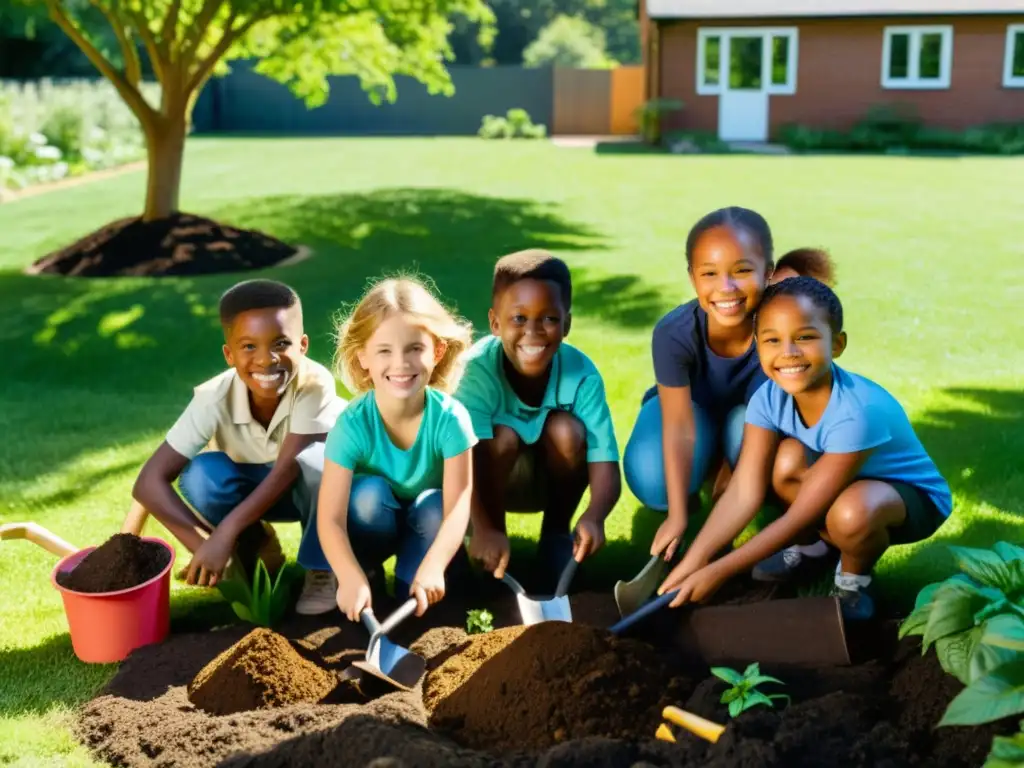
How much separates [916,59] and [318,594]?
74.8ft

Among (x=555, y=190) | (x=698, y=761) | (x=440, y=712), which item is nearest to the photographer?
(x=698, y=761)

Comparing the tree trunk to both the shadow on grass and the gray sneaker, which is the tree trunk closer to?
the shadow on grass

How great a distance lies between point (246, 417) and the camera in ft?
10.5

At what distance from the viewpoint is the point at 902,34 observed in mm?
22672

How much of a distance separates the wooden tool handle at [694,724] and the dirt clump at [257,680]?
0.89 meters

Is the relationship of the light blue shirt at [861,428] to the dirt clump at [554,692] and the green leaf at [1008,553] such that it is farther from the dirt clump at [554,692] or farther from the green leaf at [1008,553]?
the dirt clump at [554,692]

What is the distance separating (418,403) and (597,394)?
22.5 inches

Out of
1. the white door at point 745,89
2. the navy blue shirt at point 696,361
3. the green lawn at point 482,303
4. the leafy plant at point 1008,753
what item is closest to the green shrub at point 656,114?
the white door at point 745,89

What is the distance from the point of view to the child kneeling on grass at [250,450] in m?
3.03

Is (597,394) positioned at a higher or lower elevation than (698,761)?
higher

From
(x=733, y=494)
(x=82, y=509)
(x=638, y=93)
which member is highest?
(x=638, y=93)

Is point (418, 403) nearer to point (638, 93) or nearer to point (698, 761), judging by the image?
point (698, 761)

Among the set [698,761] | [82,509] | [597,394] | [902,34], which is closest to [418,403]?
[597,394]

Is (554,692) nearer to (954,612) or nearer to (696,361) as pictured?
(954,612)
